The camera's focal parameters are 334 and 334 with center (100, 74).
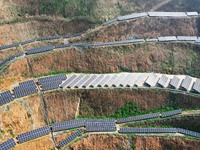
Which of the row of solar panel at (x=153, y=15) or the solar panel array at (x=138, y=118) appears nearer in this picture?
the solar panel array at (x=138, y=118)

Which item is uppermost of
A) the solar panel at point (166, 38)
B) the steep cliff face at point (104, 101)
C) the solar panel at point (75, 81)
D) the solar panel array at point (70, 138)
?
the solar panel at point (166, 38)

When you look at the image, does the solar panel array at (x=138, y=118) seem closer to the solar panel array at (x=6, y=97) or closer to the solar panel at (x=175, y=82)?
the solar panel at (x=175, y=82)

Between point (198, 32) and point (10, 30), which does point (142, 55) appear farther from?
point (10, 30)

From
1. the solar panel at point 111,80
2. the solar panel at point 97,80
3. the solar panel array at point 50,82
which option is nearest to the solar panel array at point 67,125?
the solar panel array at point 50,82

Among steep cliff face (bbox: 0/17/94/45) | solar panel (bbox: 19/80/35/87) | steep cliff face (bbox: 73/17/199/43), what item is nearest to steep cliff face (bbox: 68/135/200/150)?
solar panel (bbox: 19/80/35/87)

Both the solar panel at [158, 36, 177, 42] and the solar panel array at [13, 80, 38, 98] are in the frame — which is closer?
the solar panel array at [13, 80, 38, 98]

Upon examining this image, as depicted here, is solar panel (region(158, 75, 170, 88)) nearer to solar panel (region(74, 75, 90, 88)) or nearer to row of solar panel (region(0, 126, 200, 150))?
row of solar panel (region(0, 126, 200, 150))

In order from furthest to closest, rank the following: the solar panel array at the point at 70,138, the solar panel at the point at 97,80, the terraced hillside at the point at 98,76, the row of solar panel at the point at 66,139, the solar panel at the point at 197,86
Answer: the solar panel at the point at 197,86 < the solar panel at the point at 97,80 < the terraced hillside at the point at 98,76 < the solar panel array at the point at 70,138 < the row of solar panel at the point at 66,139
